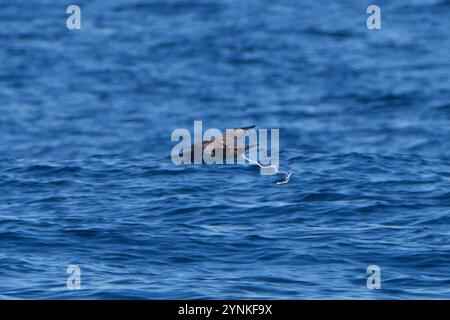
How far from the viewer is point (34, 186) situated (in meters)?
17.6

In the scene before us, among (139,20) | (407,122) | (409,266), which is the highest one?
(139,20)

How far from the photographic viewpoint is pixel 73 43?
3381 cm

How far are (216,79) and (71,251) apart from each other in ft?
52.7

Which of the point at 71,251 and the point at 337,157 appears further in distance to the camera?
the point at 337,157

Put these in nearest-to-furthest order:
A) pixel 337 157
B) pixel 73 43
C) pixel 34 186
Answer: pixel 34 186, pixel 337 157, pixel 73 43

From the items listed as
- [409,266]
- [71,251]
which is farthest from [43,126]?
[409,266]

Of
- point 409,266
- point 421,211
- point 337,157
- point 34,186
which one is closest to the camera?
point 409,266

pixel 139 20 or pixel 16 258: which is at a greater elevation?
pixel 139 20

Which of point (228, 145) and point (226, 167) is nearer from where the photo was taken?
point (228, 145)

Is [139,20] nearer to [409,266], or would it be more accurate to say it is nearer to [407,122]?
[407,122]

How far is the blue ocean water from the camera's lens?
1348cm

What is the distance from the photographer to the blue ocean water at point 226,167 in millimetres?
13477

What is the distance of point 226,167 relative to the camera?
1856 cm

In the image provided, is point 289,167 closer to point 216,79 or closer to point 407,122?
point 407,122
